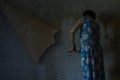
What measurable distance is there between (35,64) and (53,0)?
93 cm

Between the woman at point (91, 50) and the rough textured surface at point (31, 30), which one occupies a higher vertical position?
the rough textured surface at point (31, 30)

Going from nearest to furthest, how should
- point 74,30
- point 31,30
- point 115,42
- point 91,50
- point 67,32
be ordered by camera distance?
point 91,50 < point 74,30 < point 115,42 < point 67,32 < point 31,30

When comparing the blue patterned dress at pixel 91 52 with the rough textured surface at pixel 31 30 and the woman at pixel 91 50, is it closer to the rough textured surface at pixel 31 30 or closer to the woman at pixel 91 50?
the woman at pixel 91 50

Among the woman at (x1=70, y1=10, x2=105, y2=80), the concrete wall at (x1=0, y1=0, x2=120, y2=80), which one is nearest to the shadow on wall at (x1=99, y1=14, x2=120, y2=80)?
the concrete wall at (x1=0, y1=0, x2=120, y2=80)

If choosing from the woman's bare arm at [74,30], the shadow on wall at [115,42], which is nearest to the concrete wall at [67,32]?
the shadow on wall at [115,42]

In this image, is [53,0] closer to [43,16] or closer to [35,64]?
[43,16]

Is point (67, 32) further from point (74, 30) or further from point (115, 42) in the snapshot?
point (115, 42)

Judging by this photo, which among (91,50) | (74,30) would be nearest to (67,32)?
(74,30)

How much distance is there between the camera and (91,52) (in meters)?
3.25

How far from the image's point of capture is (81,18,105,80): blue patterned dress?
3252 mm

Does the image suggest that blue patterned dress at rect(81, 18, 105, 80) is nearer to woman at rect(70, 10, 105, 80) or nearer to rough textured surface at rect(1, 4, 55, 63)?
woman at rect(70, 10, 105, 80)

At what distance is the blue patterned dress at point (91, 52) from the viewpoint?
3.25 m

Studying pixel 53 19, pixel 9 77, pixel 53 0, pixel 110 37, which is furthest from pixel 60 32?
pixel 9 77

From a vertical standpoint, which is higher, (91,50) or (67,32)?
(67,32)
